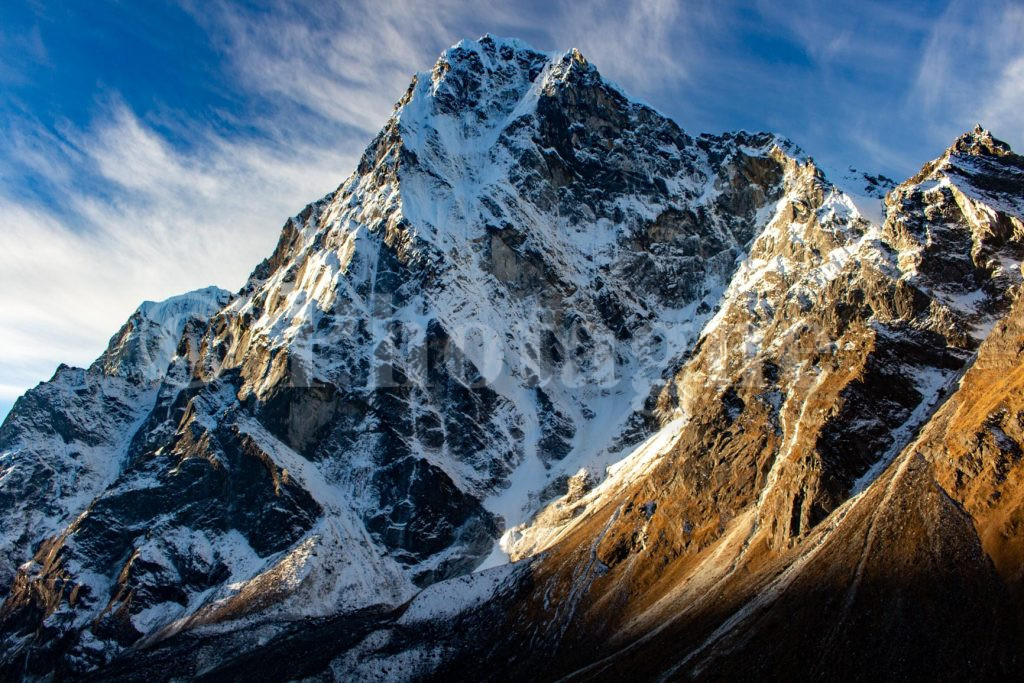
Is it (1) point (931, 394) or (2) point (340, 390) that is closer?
(1) point (931, 394)

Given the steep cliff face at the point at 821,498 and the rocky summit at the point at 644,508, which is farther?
the rocky summit at the point at 644,508

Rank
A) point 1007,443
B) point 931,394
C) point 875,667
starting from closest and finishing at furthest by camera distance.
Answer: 1. point 875,667
2. point 1007,443
3. point 931,394

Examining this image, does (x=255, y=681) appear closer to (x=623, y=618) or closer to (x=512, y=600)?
(x=512, y=600)

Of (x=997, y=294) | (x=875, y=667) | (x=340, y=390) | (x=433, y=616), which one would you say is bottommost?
(x=875, y=667)

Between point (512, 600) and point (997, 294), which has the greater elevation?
point (997, 294)

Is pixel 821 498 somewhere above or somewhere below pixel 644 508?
below

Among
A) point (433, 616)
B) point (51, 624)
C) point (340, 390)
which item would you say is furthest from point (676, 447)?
point (51, 624)

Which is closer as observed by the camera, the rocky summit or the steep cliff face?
the steep cliff face

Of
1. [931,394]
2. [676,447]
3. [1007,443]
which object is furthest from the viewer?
[676,447]

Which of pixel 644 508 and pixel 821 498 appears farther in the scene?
pixel 644 508
